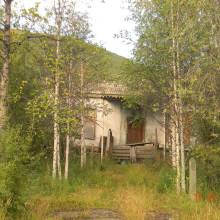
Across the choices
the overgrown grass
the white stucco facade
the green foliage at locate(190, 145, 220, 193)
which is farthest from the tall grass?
the white stucco facade

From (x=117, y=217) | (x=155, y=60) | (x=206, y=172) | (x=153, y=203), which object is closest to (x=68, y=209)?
(x=117, y=217)

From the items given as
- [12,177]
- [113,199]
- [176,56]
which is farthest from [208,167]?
[12,177]

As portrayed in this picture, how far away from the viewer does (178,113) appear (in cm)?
763

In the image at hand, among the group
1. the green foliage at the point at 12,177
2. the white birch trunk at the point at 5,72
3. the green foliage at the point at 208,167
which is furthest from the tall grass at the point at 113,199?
the white birch trunk at the point at 5,72

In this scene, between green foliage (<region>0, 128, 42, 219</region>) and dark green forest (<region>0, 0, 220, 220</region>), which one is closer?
green foliage (<region>0, 128, 42, 219</region>)

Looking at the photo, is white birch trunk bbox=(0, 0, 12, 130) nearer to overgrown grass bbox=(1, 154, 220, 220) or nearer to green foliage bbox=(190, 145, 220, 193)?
overgrown grass bbox=(1, 154, 220, 220)

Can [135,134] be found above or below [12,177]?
above

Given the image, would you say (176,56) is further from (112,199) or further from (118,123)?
(118,123)

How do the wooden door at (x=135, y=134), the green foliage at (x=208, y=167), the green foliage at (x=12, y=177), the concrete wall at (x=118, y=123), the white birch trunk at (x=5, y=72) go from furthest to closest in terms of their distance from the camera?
the wooden door at (x=135, y=134) → the concrete wall at (x=118, y=123) → the white birch trunk at (x=5, y=72) → the green foliage at (x=208, y=167) → the green foliage at (x=12, y=177)

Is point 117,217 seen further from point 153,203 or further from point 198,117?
point 198,117

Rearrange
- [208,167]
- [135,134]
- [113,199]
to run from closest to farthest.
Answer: [208,167] → [113,199] → [135,134]

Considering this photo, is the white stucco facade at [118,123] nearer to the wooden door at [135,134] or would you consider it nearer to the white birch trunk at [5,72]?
the wooden door at [135,134]

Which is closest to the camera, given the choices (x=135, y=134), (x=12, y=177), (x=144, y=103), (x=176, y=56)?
(x=12, y=177)

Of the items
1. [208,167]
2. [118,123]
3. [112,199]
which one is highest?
[118,123]
